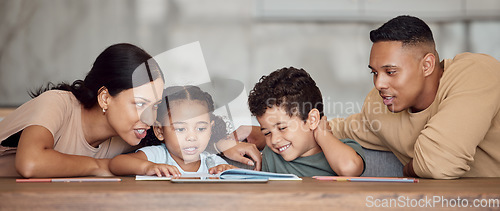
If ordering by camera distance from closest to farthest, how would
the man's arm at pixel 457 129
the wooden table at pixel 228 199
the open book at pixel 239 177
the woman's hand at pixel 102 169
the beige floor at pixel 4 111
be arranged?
the wooden table at pixel 228 199, the open book at pixel 239 177, the man's arm at pixel 457 129, the woman's hand at pixel 102 169, the beige floor at pixel 4 111

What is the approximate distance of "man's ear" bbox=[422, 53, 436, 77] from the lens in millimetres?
1483

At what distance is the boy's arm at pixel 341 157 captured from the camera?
1.42m

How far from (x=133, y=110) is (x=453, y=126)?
949 mm

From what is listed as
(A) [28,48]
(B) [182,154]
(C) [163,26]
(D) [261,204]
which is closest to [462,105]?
(D) [261,204]

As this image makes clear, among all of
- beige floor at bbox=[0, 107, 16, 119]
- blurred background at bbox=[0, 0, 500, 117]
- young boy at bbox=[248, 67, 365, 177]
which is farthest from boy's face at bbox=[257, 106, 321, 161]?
beige floor at bbox=[0, 107, 16, 119]

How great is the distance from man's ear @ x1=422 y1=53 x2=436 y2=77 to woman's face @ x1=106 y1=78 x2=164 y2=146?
856mm

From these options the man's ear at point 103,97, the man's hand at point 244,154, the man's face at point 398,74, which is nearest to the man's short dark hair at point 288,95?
the man's hand at point 244,154

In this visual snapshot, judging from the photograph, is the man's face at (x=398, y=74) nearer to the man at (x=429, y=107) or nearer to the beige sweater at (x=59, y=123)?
the man at (x=429, y=107)

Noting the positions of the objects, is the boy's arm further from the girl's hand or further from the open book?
the girl's hand

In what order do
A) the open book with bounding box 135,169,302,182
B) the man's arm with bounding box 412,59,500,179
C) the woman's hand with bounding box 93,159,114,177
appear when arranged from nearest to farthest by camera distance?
the open book with bounding box 135,169,302,182 → the man's arm with bounding box 412,59,500,179 → the woman's hand with bounding box 93,159,114,177

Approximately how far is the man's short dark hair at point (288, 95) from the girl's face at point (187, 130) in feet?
0.58

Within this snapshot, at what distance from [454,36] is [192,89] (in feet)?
9.43

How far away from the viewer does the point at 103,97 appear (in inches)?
61.3

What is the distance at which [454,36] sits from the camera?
3.83m
